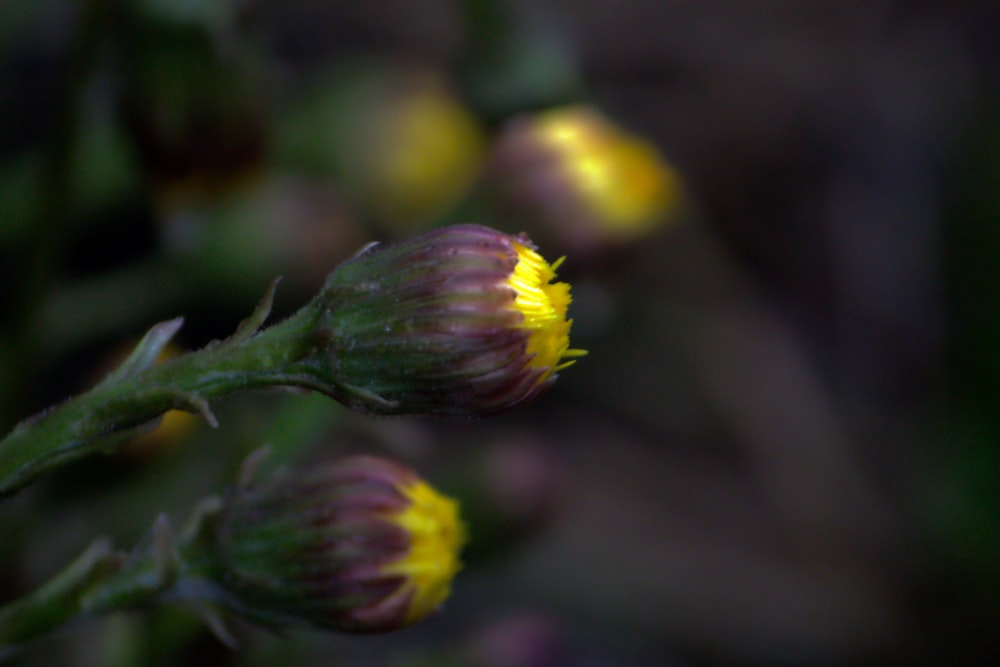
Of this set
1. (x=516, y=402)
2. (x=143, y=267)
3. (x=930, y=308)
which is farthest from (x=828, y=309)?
(x=516, y=402)

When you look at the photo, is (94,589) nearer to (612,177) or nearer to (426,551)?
(426,551)

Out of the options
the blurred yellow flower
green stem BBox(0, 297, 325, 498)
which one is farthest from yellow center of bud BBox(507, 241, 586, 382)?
the blurred yellow flower

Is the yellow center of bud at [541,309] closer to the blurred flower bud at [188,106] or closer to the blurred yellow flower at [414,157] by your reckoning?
the blurred flower bud at [188,106]

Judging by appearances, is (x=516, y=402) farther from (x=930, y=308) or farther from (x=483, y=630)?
(x=930, y=308)

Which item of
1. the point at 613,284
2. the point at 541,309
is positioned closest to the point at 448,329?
the point at 541,309

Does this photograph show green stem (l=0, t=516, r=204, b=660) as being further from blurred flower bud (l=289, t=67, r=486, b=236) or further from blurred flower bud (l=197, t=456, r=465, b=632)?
blurred flower bud (l=289, t=67, r=486, b=236)
